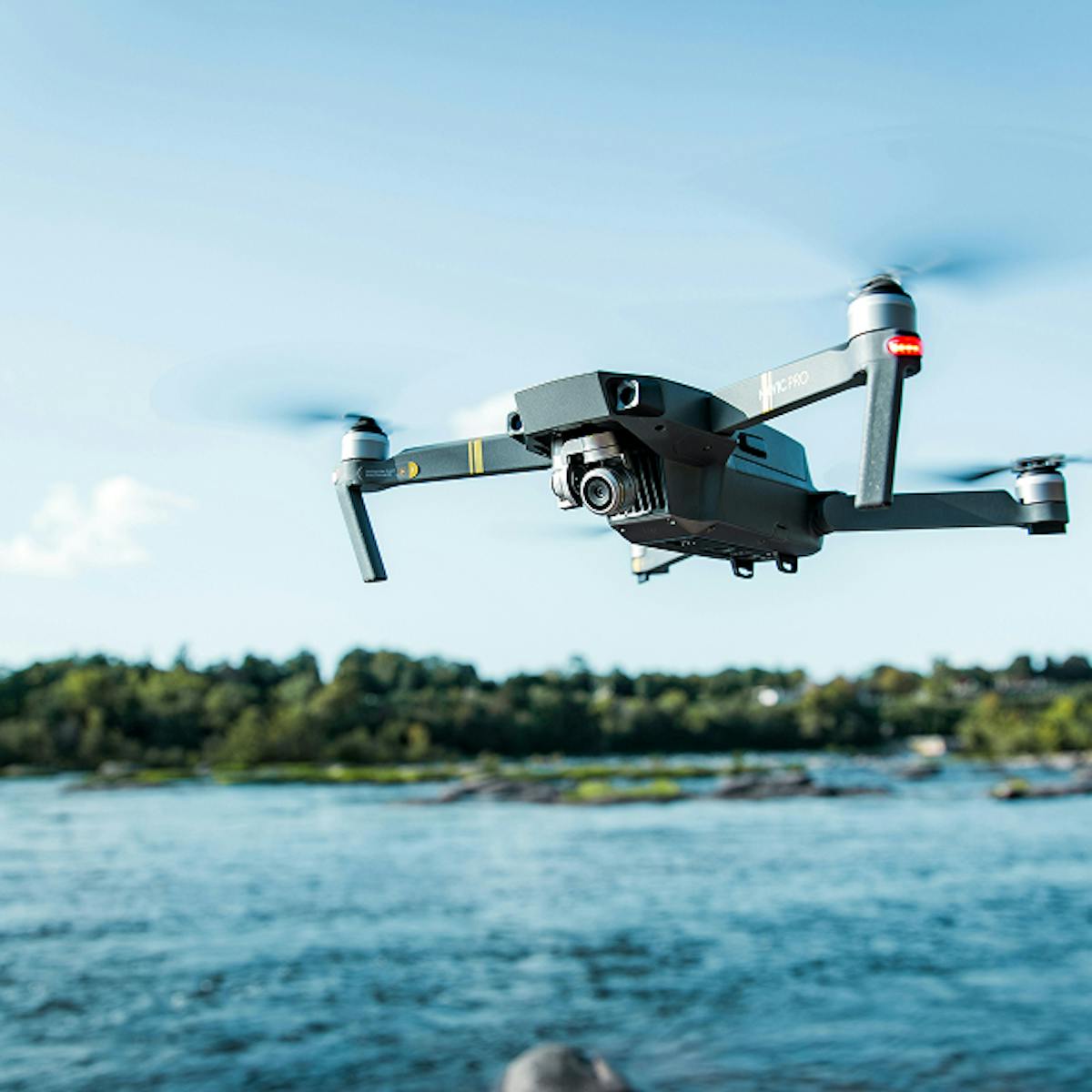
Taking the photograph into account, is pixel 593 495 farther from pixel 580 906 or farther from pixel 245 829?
pixel 245 829

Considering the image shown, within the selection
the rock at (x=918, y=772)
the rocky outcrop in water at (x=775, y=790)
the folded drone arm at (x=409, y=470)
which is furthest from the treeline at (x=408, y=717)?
the folded drone arm at (x=409, y=470)

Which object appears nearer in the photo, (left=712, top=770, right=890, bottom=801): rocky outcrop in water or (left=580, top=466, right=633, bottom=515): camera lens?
(left=580, top=466, right=633, bottom=515): camera lens

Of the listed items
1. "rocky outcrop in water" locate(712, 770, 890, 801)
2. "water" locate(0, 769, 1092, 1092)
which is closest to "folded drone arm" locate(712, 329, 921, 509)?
"water" locate(0, 769, 1092, 1092)

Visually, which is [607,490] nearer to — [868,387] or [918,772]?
[868,387]

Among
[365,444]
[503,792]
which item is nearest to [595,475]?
[365,444]

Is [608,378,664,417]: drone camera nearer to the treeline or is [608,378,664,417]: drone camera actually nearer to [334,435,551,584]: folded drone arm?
[334,435,551,584]: folded drone arm
